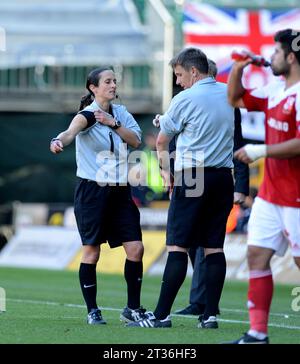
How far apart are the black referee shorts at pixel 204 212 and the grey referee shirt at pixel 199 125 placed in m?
0.11

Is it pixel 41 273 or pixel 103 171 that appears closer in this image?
pixel 103 171

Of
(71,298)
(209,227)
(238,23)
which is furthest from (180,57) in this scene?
(238,23)

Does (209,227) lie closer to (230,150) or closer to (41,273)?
(230,150)

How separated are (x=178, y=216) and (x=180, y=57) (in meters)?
1.33

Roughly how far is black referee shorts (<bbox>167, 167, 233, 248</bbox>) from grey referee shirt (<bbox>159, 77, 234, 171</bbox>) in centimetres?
11

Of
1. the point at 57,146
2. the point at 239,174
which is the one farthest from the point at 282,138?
the point at 239,174

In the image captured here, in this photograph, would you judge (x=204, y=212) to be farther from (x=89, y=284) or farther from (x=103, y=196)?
(x=89, y=284)

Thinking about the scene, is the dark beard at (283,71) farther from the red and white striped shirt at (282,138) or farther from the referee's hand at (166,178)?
the referee's hand at (166,178)

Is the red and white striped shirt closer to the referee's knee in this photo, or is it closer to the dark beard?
the dark beard

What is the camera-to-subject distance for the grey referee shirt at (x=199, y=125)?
8930 mm

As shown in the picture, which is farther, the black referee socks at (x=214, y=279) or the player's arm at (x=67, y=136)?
the black referee socks at (x=214, y=279)

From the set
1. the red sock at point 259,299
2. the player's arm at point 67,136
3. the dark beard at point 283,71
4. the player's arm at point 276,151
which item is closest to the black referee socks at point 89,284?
the player's arm at point 67,136

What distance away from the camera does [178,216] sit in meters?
8.95

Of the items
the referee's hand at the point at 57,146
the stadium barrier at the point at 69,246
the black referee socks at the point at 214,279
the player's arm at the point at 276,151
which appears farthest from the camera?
the stadium barrier at the point at 69,246
